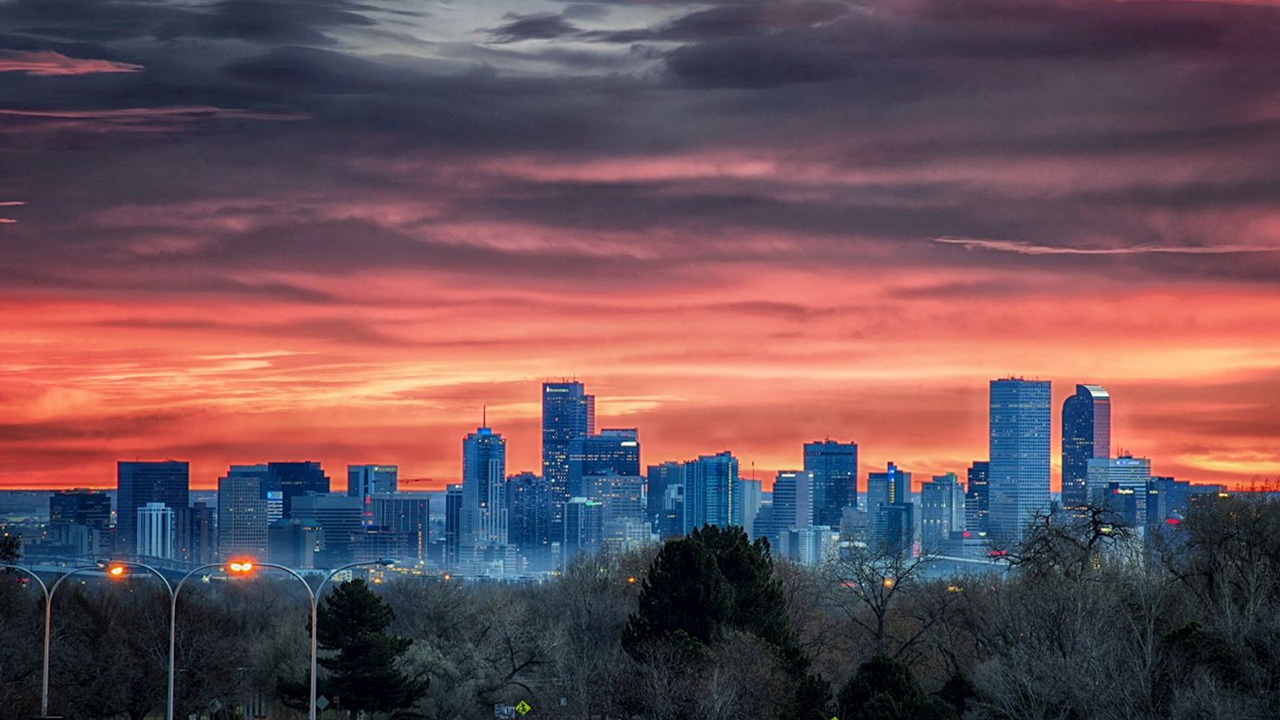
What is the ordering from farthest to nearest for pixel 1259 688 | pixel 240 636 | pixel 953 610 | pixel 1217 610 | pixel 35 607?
pixel 240 636
pixel 35 607
pixel 953 610
pixel 1217 610
pixel 1259 688

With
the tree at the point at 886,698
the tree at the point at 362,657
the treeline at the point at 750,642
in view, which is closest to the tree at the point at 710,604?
the treeline at the point at 750,642

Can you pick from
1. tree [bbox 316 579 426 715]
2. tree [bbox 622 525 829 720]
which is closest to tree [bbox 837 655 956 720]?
tree [bbox 622 525 829 720]

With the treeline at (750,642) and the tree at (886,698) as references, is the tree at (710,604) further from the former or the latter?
the tree at (886,698)

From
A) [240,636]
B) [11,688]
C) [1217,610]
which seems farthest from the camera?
[240,636]

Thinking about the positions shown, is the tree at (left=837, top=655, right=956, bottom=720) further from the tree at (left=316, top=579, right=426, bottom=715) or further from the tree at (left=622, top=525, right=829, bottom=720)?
the tree at (left=316, top=579, right=426, bottom=715)

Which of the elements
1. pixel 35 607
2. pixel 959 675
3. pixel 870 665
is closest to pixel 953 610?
pixel 959 675

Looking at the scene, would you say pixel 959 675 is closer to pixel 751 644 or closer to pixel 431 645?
pixel 751 644

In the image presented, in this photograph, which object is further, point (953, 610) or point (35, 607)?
point (35, 607)

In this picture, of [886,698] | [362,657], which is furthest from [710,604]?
[362,657]
